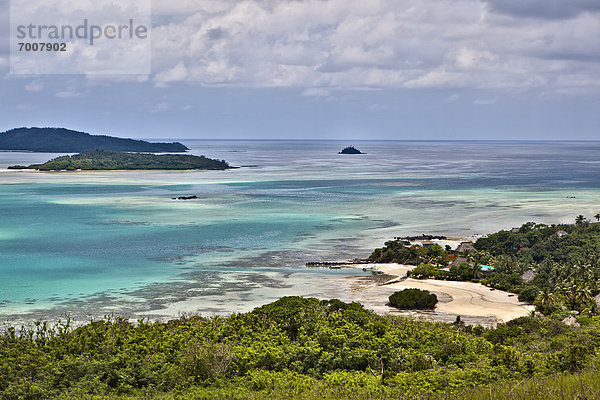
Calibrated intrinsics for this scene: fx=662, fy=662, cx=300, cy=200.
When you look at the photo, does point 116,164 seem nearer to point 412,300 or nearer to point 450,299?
point 450,299

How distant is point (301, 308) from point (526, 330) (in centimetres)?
1177

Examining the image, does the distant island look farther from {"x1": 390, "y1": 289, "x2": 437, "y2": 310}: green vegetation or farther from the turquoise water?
{"x1": 390, "y1": 289, "x2": 437, "y2": 310}: green vegetation

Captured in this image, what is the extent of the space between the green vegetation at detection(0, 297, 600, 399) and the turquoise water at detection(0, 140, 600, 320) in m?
10.7

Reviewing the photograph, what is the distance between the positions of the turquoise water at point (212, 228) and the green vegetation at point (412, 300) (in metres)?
4.98

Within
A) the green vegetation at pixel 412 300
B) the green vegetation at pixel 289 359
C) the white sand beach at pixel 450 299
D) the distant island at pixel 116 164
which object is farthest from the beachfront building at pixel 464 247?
the distant island at pixel 116 164

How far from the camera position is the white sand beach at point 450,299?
4025 cm

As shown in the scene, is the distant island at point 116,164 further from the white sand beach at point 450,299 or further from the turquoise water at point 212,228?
the white sand beach at point 450,299

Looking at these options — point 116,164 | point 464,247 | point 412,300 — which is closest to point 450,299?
point 412,300

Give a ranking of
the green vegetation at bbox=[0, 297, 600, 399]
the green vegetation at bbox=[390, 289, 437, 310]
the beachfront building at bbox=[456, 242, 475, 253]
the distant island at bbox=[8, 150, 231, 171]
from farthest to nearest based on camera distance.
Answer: the distant island at bbox=[8, 150, 231, 171] < the beachfront building at bbox=[456, 242, 475, 253] < the green vegetation at bbox=[390, 289, 437, 310] < the green vegetation at bbox=[0, 297, 600, 399]

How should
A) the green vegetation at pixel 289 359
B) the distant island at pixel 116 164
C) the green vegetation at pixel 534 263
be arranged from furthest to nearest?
the distant island at pixel 116 164
the green vegetation at pixel 534 263
the green vegetation at pixel 289 359

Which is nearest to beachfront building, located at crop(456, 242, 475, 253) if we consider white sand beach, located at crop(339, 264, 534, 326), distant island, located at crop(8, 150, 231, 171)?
white sand beach, located at crop(339, 264, 534, 326)

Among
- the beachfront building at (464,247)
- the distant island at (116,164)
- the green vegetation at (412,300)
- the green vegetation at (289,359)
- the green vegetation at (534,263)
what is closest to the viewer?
the green vegetation at (289,359)

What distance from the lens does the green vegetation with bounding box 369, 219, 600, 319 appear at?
4169 cm

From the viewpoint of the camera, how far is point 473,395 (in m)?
18.4
